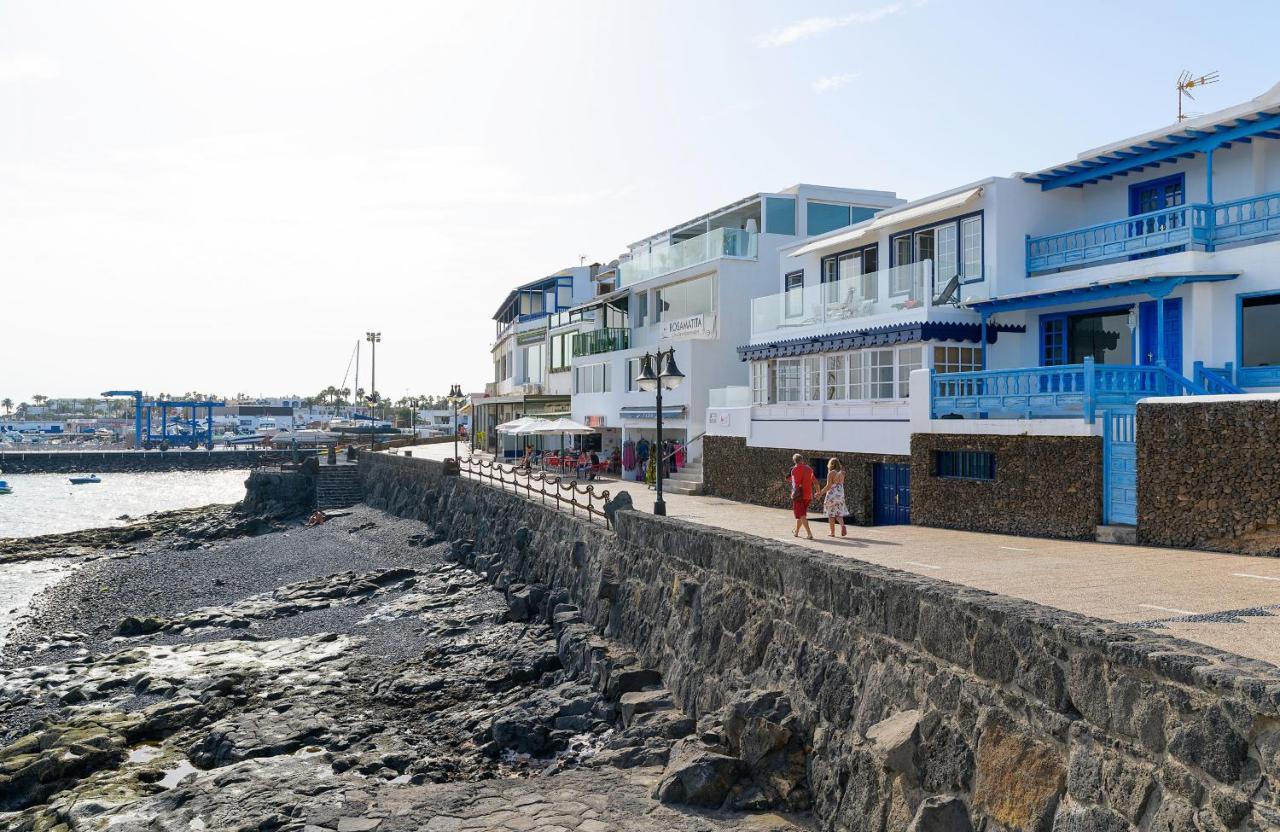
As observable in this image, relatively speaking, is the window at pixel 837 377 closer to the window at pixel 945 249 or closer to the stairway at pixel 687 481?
the window at pixel 945 249

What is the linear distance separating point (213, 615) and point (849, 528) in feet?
53.1

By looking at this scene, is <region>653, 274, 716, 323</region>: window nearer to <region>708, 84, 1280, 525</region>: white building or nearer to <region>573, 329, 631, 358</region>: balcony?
<region>573, 329, 631, 358</region>: balcony

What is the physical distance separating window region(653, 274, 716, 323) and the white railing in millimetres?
5838

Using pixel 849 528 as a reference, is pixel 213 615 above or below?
below

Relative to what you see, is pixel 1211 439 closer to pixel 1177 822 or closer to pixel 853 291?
pixel 1177 822

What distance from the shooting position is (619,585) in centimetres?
1602

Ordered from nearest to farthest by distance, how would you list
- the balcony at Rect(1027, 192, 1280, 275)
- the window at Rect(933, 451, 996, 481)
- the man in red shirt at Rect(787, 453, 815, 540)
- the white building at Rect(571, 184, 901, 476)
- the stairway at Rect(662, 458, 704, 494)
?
1. the man in red shirt at Rect(787, 453, 815, 540)
2. the balcony at Rect(1027, 192, 1280, 275)
3. the window at Rect(933, 451, 996, 481)
4. the stairway at Rect(662, 458, 704, 494)
5. the white building at Rect(571, 184, 901, 476)

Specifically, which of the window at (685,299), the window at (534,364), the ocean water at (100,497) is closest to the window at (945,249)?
the window at (685,299)

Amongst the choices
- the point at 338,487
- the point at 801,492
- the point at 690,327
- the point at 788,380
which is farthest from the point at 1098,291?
the point at 338,487

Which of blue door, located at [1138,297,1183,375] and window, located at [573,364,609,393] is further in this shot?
window, located at [573,364,609,393]

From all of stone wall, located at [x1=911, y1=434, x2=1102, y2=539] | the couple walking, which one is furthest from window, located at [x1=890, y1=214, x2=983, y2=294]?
the couple walking

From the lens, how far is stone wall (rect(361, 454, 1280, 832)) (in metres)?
5.32

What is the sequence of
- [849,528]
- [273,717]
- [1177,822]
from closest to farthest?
[1177,822], [273,717], [849,528]

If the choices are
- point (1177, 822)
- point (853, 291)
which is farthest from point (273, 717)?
point (853, 291)
